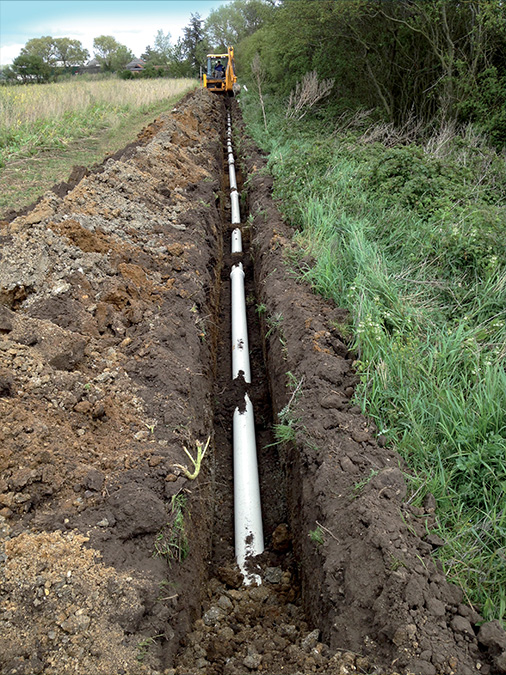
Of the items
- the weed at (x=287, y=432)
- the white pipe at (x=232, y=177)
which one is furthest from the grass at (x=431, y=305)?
the white pipe at (x=232, y=177)

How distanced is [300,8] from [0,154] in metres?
9.10

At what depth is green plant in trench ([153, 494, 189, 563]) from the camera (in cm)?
236

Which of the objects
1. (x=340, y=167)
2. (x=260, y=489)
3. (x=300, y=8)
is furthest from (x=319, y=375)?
(x=300, y=8)

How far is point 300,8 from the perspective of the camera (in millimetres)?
12000

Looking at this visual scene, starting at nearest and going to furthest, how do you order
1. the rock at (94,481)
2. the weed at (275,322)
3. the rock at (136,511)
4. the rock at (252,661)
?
the rock at (252,661) < the rock at (136,511) < the rock at (94,481) < the weed at (275,322)

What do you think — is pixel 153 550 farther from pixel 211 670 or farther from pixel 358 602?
pixel 358 602

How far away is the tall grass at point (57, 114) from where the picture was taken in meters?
8.20

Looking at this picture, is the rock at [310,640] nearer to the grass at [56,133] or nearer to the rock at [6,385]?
the rock at [6,385]

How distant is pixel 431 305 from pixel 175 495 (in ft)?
8.26

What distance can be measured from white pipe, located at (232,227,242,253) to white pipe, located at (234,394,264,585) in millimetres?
3351

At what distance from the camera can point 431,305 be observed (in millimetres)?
3727

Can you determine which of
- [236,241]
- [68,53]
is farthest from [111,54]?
[236,241]

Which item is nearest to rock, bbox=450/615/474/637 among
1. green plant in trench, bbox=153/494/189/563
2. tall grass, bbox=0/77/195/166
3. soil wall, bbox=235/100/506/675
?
soil wall, bbox=235/100/506/675

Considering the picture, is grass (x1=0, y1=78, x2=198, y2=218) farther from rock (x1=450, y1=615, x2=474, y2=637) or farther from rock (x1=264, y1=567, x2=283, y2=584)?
rock (x1=450, y1=615, x2=474, y2=637)
